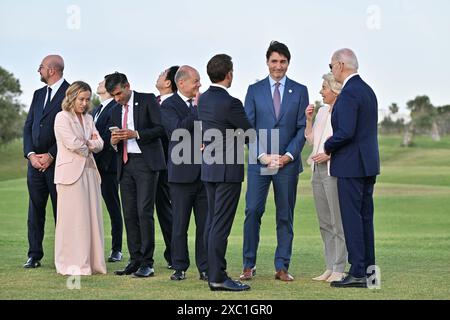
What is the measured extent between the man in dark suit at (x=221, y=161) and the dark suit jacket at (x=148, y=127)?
1387mm

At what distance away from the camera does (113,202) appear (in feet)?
39.0

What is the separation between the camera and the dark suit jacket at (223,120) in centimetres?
832

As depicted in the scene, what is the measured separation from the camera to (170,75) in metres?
10.0

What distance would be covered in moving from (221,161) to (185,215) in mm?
1312

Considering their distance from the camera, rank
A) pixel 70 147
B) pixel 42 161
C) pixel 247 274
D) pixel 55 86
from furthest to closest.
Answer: pixel 55 86, pixel 42 161, pixel 70 147, pixel 247 274

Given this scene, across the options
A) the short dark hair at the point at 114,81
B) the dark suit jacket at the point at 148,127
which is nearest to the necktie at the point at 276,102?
the dark suit jacket at the point at 148,127

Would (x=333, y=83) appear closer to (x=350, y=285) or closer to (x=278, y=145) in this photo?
(x=278, y=145)

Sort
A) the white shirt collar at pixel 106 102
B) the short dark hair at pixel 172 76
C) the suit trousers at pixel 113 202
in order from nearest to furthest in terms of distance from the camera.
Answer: the short dark hair at pixel 172 76 < the white shirt collar at pixel 106 102 < the suit trousers at pixel 113 202

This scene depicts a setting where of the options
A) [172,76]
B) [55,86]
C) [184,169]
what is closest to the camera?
[184,169]

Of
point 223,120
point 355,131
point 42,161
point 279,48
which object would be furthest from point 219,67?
point 42,161

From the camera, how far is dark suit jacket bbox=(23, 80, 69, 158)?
418 inches

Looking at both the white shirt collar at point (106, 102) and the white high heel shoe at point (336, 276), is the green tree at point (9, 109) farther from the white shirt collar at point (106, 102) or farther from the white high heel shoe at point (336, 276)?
the white high heel shoe at point (336, 276)

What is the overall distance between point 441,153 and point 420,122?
45.0 ft

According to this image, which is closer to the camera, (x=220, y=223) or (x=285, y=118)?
(x=220, y=223)
